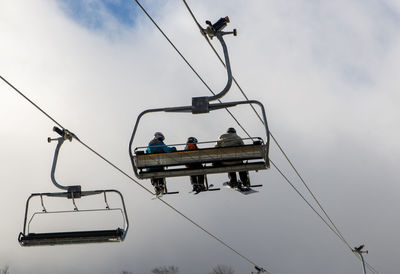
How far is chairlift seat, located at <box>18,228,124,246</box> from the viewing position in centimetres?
882

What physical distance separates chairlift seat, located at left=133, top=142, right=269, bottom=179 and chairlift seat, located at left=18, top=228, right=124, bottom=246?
3.18 feet

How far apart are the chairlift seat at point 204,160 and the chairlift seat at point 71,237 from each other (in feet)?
3.18

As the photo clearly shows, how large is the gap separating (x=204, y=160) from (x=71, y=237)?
2281 millimetres

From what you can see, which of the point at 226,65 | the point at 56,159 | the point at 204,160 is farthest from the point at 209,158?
the point at 56,159

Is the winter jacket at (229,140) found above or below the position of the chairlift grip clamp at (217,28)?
below

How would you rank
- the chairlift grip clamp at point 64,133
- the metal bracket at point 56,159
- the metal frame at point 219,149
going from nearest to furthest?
the metal frame at point 219,149
the metal bracket at point 56,159
the chairlift grip clamp at point 64,133

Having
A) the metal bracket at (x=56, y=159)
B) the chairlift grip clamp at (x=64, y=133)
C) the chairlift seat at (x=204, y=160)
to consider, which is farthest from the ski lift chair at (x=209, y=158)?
the chairlift grip clamp at (x=64, y=133)

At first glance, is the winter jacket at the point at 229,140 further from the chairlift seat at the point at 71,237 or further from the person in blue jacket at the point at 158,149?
the chairlift seat at the point at 71,237

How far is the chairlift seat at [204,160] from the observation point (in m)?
8.86

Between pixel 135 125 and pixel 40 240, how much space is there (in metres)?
2.37

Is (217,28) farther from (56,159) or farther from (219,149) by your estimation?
(56,159)

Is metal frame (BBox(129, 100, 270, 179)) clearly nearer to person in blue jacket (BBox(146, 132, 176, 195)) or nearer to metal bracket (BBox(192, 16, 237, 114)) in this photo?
metal bracket (BBox(192, 16, 237, 114))

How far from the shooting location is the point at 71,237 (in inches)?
349

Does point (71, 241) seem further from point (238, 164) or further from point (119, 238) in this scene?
point (238, 164)
